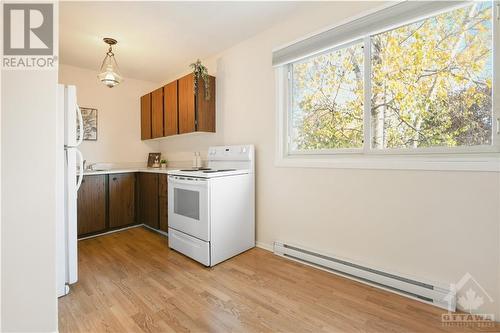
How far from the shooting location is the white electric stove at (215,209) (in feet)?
7.49

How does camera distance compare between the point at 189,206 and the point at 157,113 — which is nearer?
the point at 189,206

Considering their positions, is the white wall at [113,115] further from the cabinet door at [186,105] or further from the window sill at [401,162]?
the window sill at [401,162]

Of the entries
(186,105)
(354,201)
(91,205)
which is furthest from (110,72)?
(354,201)

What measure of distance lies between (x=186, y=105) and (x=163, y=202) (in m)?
1.32

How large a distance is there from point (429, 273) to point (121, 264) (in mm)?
2585

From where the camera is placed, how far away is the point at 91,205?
3.14 metres

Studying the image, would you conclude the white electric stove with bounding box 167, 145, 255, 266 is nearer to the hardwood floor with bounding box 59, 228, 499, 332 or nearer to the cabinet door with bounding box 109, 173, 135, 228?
the hardwood floor with bounding box 59, 228, 499, 332

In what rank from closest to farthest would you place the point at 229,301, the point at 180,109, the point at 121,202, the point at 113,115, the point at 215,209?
the point at 229,301 < the point at 215,209 < the point at 180,109 < the point at 121,202 < the point at 113,115

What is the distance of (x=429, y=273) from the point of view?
5.60 feet

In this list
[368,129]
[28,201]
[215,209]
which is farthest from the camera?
[215,209]

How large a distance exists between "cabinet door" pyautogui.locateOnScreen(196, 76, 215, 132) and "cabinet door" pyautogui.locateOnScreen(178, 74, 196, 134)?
0.08 m

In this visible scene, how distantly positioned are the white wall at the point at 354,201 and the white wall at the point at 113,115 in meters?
1.76

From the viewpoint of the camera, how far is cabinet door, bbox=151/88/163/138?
3.72 m

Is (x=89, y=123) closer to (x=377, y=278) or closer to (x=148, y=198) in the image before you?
(x=148, y=198)
